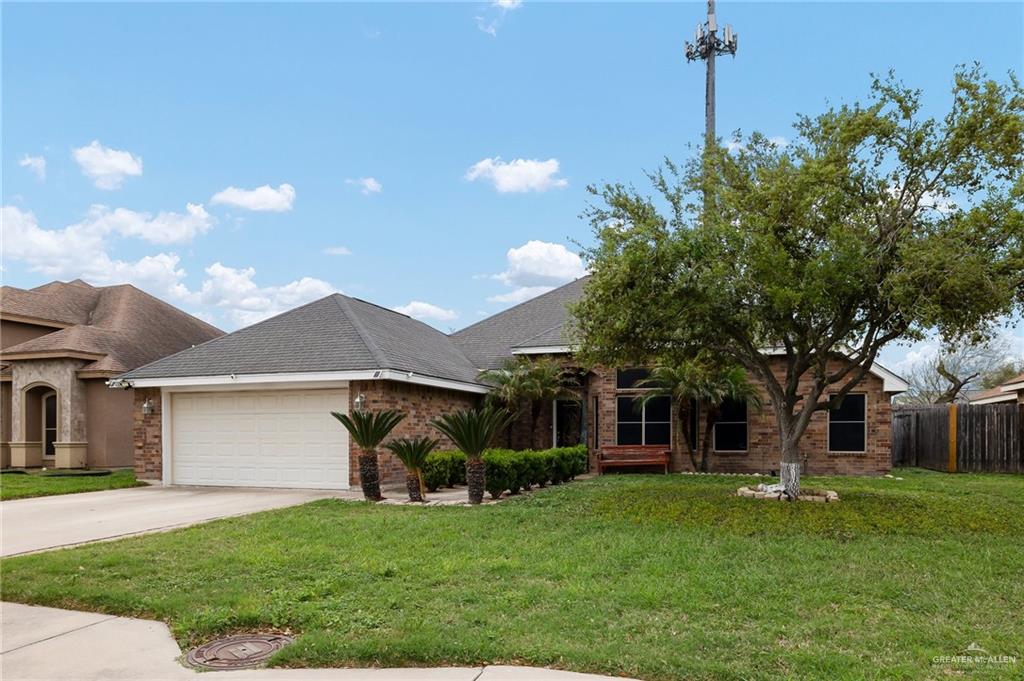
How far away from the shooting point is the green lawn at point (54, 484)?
13.5m

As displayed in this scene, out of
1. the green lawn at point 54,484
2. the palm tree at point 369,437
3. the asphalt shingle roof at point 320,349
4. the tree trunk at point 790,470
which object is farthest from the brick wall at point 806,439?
the green lawn at point 54,484

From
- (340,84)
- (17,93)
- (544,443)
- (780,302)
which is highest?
(340,84)

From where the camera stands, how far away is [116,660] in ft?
14.7

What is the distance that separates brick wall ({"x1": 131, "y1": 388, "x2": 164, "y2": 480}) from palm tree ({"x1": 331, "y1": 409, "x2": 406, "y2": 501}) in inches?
247

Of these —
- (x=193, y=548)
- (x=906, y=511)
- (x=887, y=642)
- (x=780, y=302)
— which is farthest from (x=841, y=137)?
(x=193, y=548)

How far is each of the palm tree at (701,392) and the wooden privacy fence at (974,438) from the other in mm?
6395

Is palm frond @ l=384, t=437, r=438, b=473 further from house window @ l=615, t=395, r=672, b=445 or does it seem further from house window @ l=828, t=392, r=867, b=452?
house window @ l=828, t=392, r=867, b=452

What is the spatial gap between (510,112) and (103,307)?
49.4 ft

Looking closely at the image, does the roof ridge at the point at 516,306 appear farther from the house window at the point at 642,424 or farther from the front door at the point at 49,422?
the front door at the point at 49,422

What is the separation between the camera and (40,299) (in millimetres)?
22469

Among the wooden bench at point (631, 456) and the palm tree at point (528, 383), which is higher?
the palm tree at point (528, 383)

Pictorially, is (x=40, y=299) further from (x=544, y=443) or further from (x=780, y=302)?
(x=780, y=302)

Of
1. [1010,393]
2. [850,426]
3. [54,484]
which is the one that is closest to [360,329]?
[54,484]

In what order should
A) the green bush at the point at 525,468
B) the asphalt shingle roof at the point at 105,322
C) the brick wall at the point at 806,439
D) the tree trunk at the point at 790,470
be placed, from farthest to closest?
the asphalt shingle roof at the point at 105,322 < the brick wall at the point at 806,439 < the green bush at the point at 525,468 < the tree trunk at the point at 790,470
